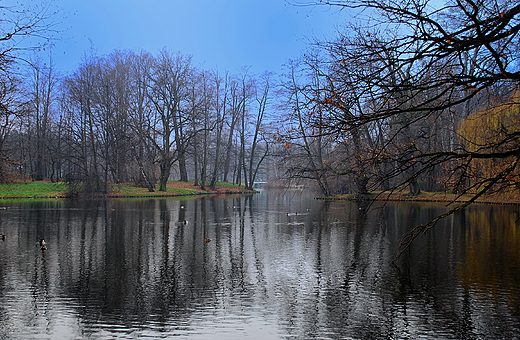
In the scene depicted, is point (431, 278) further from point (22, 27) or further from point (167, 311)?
point (22, 27)

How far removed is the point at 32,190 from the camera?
31.7 metres

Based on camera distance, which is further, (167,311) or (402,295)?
(402,295)

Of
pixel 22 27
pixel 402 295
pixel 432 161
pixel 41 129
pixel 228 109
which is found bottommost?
pixel 402 295

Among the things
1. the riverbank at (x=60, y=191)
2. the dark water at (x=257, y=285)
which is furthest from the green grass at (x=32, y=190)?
the dark water at (x=257, y=285)

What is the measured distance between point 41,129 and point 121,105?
1253cm

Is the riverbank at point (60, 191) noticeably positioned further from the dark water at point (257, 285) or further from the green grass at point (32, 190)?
the dark water at point (257, 285)

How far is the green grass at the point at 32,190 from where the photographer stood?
29.9 m

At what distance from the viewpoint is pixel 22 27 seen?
693 centimetres

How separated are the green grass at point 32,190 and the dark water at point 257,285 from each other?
19.6 metres

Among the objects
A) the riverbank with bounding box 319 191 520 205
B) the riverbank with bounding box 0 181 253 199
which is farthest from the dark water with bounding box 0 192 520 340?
the riverbank with bounding box 0 181 253 199

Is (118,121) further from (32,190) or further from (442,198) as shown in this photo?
(442,198)

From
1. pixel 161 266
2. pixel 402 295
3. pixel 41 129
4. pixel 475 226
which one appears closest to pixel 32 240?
pixel 161 266

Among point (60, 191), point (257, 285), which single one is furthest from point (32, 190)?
point (257, 285)

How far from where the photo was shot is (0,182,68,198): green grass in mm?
29903
